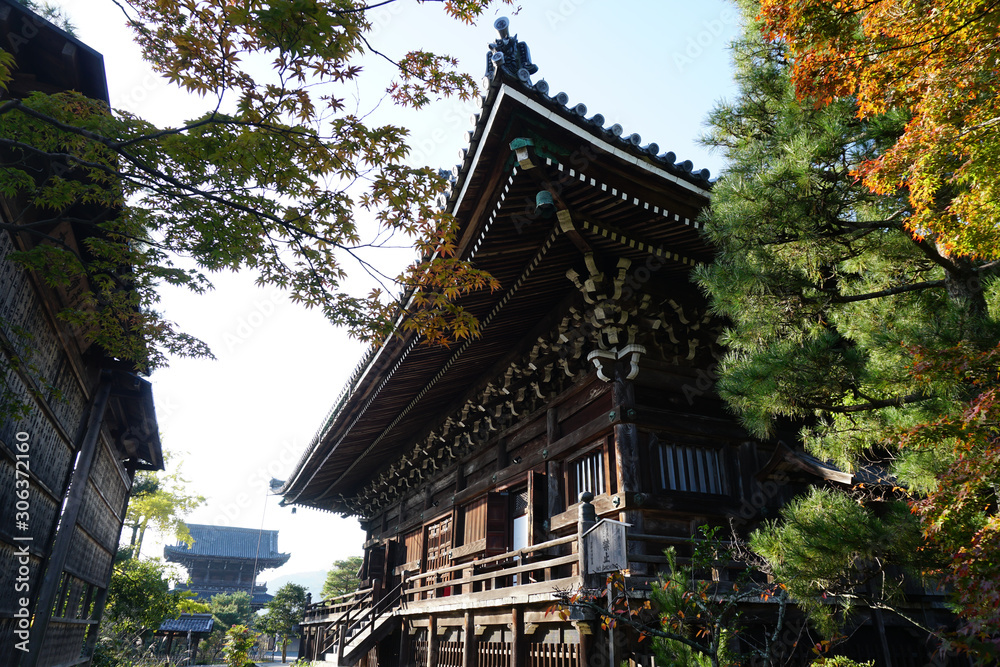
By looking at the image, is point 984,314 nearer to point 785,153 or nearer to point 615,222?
point 785,153

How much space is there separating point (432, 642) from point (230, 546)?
4257 cm

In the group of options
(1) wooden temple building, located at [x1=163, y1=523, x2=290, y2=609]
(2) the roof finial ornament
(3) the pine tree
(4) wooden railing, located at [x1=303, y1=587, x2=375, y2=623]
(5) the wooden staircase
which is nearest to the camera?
(3) the pine tree

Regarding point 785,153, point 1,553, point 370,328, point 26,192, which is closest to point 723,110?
point 785,153

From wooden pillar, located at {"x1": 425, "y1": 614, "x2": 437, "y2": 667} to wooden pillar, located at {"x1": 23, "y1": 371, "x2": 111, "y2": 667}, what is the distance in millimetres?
5391

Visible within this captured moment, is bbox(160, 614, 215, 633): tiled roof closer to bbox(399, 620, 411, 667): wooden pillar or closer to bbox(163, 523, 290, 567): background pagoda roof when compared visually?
bbox(399, 620, 411, 667): wooden pillar

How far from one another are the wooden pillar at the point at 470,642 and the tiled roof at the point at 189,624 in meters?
21.8

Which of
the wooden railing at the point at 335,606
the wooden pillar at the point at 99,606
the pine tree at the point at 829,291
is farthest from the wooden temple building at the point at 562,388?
the wooden pillar at the point at 99,606

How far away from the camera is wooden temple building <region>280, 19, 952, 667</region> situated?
5.76 m

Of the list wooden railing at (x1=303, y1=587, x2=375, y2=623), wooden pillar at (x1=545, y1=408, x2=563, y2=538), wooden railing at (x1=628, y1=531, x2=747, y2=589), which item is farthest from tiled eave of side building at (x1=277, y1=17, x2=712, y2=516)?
wooden railing at (x1=303, y1=587, x2=375, y2=623)

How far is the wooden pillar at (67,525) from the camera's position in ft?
21.4

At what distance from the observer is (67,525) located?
7129mm

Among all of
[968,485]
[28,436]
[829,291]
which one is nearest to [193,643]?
[28,436]

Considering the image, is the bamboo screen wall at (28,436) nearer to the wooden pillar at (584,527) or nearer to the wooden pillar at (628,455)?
the wooden pillar at (584,527)

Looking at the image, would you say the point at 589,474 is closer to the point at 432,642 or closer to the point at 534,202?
the point at 534,202
